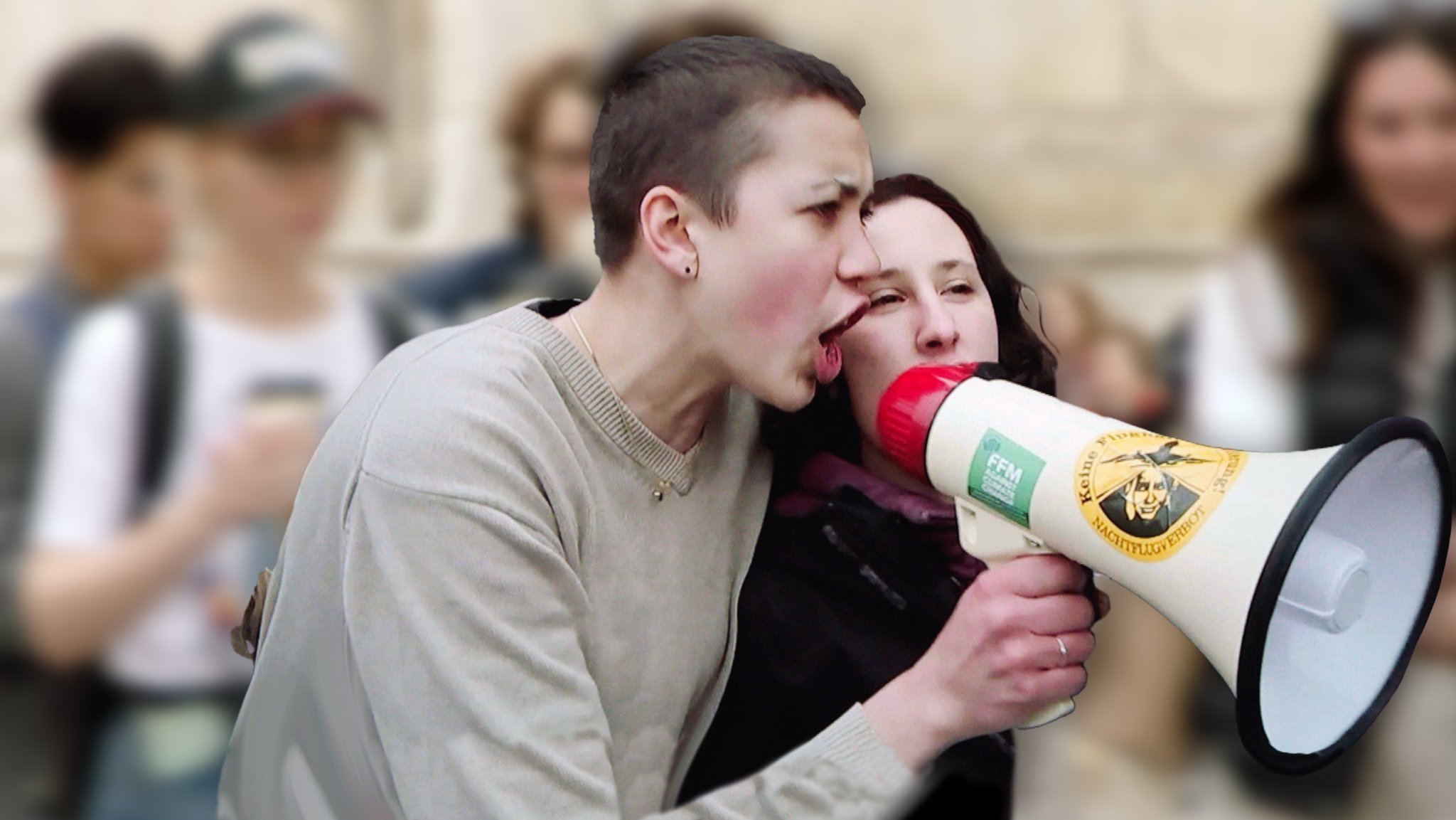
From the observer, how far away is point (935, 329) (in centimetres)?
168

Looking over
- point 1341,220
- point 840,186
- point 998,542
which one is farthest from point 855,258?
point 1341,220

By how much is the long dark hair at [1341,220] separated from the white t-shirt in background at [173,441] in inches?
70.3

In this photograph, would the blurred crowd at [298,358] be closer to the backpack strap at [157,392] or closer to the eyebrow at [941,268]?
the backpack strap at [157,392]

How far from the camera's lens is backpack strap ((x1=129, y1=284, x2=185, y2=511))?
8.64 feet

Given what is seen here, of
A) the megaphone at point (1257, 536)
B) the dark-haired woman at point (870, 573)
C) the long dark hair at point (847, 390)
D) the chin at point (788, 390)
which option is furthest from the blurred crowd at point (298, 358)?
the megaphone at point (1257, 536)

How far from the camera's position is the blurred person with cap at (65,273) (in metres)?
2.79

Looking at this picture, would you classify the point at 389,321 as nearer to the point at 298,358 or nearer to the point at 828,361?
the point at 298,358

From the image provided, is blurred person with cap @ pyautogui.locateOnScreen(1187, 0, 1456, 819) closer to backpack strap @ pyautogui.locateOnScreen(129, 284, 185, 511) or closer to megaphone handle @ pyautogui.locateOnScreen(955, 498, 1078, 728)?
megaphone handle @ pyautogui.locateOnScreen(955, 498, 1078, 728)

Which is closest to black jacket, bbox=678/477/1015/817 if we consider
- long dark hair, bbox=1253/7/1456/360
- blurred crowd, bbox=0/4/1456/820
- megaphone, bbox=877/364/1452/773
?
megaphone, bbox=877/364/1452/773

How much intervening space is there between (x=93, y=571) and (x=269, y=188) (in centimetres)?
73

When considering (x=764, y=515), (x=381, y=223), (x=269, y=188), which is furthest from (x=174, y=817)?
(x=381, y=223)

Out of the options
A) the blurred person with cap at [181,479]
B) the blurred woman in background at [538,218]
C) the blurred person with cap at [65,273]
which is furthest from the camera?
the blurred woman in background at [538,218]

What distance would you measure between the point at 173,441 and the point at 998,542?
1.58 metres

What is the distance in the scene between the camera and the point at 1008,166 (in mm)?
4734
